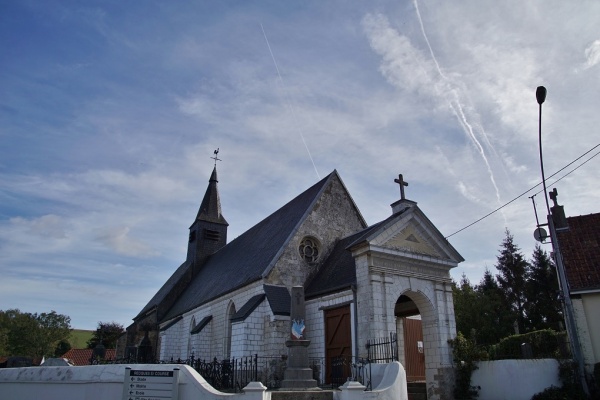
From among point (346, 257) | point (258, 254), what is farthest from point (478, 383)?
point (258, 254)

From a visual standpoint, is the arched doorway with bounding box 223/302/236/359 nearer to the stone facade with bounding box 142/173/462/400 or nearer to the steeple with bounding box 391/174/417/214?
the stone facade with bounding box 142/173/462/400

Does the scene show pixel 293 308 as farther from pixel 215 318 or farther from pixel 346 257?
pixel 215 318

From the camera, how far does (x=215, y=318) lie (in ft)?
67.8

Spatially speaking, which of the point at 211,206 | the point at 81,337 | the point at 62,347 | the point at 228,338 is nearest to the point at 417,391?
the point at 228,338

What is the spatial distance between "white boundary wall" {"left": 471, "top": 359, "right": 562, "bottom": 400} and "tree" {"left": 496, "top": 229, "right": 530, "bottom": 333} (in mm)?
21888

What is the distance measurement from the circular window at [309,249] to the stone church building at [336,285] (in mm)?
43

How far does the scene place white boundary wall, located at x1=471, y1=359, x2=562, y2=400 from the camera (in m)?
12.5

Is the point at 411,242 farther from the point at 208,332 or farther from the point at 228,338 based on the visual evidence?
the point at 208,332

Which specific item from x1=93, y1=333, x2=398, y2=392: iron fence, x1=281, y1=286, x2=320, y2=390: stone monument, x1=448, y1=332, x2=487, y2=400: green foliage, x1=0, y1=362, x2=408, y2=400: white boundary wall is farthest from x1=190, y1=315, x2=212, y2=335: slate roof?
x1=448, y1=332, x2=487, y2=400: green foliage

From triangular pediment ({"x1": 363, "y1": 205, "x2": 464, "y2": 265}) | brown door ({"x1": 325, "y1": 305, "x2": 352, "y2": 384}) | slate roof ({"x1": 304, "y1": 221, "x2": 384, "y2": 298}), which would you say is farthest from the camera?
slate roof ({"x1": 304, "y1": 221, "x2": 384, "y2": 298})

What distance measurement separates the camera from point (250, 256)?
2084cm

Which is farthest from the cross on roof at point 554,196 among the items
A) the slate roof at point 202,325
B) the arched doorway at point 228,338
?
the slate roof at point 202,325

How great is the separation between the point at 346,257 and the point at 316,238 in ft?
6.93

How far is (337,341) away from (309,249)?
4.51 metres
